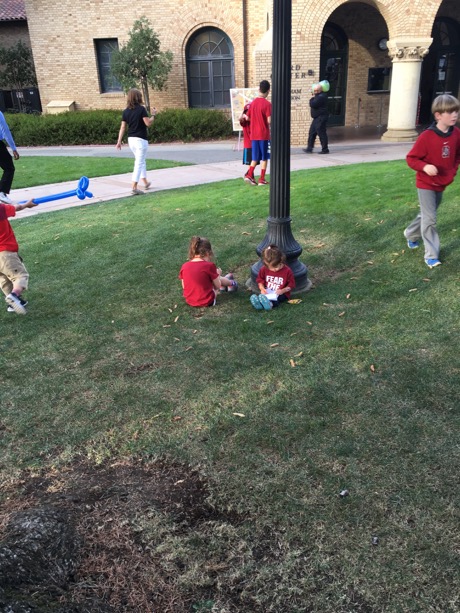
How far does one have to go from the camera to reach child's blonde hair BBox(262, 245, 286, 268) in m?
4.98

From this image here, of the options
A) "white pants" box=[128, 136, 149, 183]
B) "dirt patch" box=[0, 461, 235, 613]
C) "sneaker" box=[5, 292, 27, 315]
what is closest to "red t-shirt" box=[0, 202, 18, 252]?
"sneaker" box=[5, 292, 27, 315]

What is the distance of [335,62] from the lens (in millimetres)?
20984

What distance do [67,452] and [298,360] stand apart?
71.1 inches

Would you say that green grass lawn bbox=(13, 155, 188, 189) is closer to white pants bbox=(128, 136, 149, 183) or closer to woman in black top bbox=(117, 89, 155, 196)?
white pants bbox=(128, 136, 149, 183)

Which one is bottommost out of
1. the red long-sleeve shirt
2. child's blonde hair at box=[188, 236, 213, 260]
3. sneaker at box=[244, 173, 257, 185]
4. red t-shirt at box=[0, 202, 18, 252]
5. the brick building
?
sneaker at box=[244, 173, 257, 185]

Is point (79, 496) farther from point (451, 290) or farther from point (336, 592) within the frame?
point (451, 290)

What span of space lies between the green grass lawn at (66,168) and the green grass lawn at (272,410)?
244 inches

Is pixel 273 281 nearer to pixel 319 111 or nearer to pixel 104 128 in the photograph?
pixel 319 111

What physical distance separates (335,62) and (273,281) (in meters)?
18.8

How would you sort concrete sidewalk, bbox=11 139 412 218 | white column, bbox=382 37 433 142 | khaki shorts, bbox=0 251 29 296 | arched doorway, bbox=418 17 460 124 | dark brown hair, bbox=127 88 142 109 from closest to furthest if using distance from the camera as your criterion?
khaki shorts, bbox=0 251 29 296
dark brown hair, bbox=127 88 142 109
concrete sidewalk, bbox=11 139 412 218
white column, bbox=382 37 433 142
arched doorway, bbox=418 17 460 124

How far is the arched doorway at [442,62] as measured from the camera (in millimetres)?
20391

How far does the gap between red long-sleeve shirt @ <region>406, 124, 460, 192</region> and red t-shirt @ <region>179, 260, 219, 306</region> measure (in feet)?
7.33

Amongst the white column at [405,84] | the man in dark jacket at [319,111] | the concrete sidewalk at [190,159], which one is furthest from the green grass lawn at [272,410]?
the white column at [405,84]

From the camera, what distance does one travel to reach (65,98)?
23172 mm
